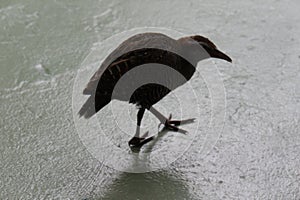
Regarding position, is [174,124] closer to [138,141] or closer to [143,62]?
[138,141]

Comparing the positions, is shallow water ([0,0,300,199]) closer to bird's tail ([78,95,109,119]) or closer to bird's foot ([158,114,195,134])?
bird's foot ([158,114,195,134])

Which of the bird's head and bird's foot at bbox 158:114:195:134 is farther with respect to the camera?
bird's foot at bbox 158:114:195:134

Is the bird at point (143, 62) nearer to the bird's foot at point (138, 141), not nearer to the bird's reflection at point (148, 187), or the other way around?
the bird's foot at point (138, 141)

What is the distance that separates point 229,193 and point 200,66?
105 centimetres

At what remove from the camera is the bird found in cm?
235

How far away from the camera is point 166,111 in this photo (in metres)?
2.88

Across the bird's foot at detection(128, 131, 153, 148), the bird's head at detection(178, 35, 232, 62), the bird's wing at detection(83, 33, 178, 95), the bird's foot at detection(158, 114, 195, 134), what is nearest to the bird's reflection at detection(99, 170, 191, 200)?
the bird's foot at detection(128, 131, 153, 148)

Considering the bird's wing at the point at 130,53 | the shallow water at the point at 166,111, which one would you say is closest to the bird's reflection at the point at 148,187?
the shallow water at the point at 166,111

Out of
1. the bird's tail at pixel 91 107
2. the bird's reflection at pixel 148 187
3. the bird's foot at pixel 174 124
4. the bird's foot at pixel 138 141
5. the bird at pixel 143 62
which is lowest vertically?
the bird's reflection at pixel 148 187

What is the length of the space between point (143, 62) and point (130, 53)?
0.08 m

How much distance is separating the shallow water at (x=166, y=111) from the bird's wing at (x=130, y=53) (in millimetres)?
500

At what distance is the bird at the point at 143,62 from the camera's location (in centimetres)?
235

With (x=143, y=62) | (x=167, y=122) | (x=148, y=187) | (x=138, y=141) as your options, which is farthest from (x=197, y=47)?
(x=148, y=187)

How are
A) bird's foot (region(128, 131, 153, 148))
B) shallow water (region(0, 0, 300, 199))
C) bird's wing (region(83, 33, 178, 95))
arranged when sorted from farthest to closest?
bird's foot (region(128, 131, 153, 148))
shallow water (region(0, 0, 300, 199))
bird's wing (region(83, 33, 178, 95))
